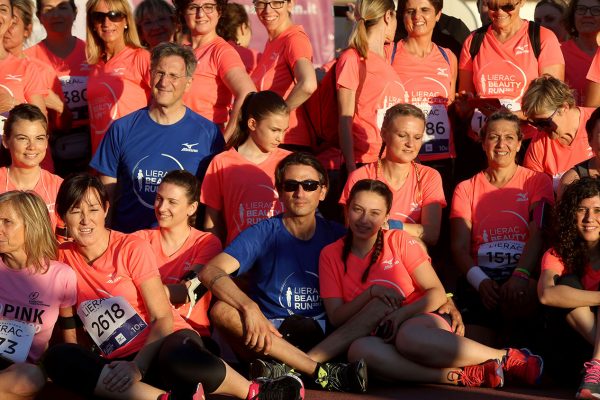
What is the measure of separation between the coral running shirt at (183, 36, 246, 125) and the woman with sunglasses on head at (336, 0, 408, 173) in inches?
27.4

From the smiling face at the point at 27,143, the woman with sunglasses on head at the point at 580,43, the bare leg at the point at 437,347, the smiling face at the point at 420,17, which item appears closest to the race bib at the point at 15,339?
the smiling face at the point at 27,143

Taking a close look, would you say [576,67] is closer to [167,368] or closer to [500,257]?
[500,257]

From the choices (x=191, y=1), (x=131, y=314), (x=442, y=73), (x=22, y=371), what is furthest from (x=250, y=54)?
(x=22, y=371)

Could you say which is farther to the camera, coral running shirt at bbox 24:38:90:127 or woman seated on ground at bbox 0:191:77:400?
coral running shirt at bbox 24:38:90:127

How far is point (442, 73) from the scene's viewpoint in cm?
766

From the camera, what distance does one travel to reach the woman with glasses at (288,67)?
7348 millimetres

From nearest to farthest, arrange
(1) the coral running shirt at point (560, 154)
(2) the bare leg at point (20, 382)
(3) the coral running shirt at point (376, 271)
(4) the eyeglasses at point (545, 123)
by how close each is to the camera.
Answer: (2) the bare leg at point (20, 382) → (3) the coral running shirt at point (376, 271) → (4) the eyeglasses at point (545, 123) → (1) the coral running shirt at point (560, 154)

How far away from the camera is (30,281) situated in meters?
5.77

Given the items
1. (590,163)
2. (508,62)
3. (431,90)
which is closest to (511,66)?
(508,62)

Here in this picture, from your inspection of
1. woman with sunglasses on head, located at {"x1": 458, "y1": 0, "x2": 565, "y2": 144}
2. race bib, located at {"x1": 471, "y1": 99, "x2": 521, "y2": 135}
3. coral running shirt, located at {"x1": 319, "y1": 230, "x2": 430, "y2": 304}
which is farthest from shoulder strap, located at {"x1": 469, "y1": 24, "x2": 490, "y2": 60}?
coral running shirt, located at {"x1": 319, "y1": 230, "x2": 430, "y2": 304}

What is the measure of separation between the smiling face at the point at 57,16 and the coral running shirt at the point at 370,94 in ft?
6.54

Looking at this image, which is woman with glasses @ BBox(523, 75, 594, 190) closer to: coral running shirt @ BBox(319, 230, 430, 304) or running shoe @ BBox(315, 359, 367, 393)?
coral running shirt @ BBox(319, 230, 430, 304)

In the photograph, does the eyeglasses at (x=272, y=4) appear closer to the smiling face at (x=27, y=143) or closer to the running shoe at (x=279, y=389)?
the smiling face at (x=27, y=143)

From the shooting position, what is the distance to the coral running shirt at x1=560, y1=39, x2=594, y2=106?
7.92m
